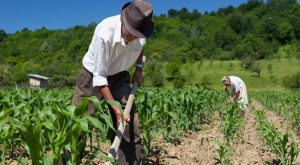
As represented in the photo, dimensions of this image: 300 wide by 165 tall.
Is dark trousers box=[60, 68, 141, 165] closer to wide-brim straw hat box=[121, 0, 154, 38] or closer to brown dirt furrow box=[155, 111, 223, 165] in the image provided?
wide-brim straw hat box=[121, 0, 154, 38]

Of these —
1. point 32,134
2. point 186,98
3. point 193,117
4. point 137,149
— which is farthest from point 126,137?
point 193,117

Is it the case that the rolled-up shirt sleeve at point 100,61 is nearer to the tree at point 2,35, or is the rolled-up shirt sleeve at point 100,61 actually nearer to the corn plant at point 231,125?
the corn plant at point 231,125

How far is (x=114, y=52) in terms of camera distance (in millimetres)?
3422

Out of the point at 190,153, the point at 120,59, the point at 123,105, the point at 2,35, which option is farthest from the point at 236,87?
the point at 2,35

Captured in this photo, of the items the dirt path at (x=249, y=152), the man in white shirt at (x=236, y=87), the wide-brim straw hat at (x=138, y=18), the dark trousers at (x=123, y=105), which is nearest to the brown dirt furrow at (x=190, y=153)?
the dirt path at (x=249, y=152)

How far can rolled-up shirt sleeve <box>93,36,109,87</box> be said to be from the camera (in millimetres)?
3244

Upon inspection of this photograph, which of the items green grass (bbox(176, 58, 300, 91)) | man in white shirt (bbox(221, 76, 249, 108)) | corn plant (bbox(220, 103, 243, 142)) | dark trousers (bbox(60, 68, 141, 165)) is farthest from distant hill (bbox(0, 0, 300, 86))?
dark trousers (bbox(60, 68, 141, 165))

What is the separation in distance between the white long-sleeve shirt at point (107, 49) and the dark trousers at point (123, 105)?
7.3 inches

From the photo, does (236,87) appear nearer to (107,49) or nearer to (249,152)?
(249,152)

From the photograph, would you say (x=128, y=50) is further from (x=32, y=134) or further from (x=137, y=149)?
(x=32, y=134)

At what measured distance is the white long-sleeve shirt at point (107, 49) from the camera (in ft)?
10.7

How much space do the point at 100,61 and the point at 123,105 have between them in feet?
2.05

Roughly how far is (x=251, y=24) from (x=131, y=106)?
8904 cm

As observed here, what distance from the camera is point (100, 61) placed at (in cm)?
326
